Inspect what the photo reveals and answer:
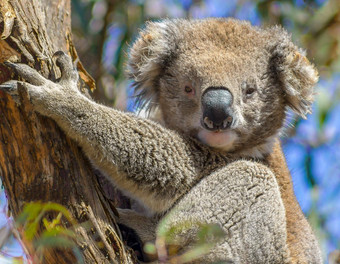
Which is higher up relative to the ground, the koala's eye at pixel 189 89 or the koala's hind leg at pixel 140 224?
the koala's eye at pixel 189 89

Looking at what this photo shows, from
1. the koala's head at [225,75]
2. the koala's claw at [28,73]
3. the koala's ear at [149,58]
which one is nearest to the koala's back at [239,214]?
the koala's head at [225,75]

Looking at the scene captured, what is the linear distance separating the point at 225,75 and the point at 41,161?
131cm

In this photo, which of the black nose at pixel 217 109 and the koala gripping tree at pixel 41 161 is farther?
the black nose at pixel 217 109

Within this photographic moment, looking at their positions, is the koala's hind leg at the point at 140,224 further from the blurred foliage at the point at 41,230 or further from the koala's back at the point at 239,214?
the blurred foliage at the point at 41,230

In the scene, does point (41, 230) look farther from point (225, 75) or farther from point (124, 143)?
point (225, 75)

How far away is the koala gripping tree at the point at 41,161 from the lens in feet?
7.36

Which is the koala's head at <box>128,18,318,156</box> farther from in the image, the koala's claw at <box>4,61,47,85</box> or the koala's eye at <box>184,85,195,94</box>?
the koala's claw at <box>4,61,47,85</box>

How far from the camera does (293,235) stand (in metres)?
3.23

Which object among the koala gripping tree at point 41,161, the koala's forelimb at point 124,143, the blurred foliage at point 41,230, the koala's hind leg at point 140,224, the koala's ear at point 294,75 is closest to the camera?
the blurred foliage at point 41,230

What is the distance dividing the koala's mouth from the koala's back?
5.8 inches

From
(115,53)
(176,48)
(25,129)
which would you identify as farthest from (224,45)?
(115,53)

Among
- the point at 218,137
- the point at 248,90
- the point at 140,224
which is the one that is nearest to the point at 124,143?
the point at 140,224

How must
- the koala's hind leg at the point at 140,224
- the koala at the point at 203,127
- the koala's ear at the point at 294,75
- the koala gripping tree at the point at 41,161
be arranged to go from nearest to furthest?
the koala gripping tree at the point at 41,161 < the koala at the point at 203,127 < the koala's hind leg at the point at 140,224 < the koala's ear at the point at 294,75

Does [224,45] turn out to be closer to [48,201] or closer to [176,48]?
[176,48]
